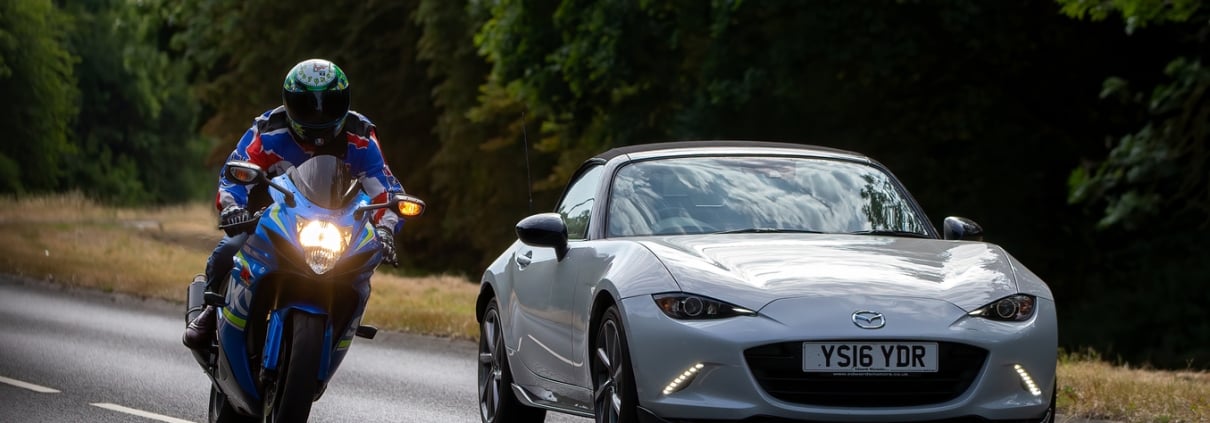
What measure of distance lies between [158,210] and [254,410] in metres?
66.2

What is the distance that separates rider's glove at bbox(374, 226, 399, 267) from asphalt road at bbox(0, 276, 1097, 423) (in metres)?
2.40

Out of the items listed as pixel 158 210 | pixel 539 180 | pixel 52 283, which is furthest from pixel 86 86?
pixel 52 283

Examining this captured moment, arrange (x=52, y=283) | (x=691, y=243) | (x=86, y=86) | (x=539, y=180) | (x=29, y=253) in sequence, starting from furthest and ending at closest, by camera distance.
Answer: (x=86, y=86) → (x=539, y=180) → (x=29, y=253) → (x=52, y=283) → (x=691, y=243)

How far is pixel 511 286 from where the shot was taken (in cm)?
941

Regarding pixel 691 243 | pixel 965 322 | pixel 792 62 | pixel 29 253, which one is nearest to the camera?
pixel 965 322

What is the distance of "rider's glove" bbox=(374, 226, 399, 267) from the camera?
309 inches

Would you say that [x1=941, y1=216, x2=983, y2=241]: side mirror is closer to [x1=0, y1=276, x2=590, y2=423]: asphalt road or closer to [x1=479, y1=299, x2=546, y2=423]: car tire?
[x1=479, y1=299, x2=546, y2=423]: car tire

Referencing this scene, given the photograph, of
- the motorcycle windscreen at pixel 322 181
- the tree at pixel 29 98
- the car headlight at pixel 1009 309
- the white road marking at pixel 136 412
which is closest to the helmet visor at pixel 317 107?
the motorcycle windscreen at pixel 322 181

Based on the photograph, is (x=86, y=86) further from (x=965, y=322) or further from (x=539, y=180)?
(x=965, y=322)

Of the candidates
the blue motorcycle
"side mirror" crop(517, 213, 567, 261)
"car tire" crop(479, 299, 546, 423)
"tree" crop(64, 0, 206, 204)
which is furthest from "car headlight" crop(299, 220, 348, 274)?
"tree" crop(64, 0, 206, 204)

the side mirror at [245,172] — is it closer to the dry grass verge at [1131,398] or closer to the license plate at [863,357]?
the license plate at [863,357]

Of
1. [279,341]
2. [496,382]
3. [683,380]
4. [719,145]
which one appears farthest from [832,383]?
[496,382]

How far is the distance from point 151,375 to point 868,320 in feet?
23.6

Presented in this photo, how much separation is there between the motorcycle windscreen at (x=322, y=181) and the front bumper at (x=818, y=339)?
5.11 feet
